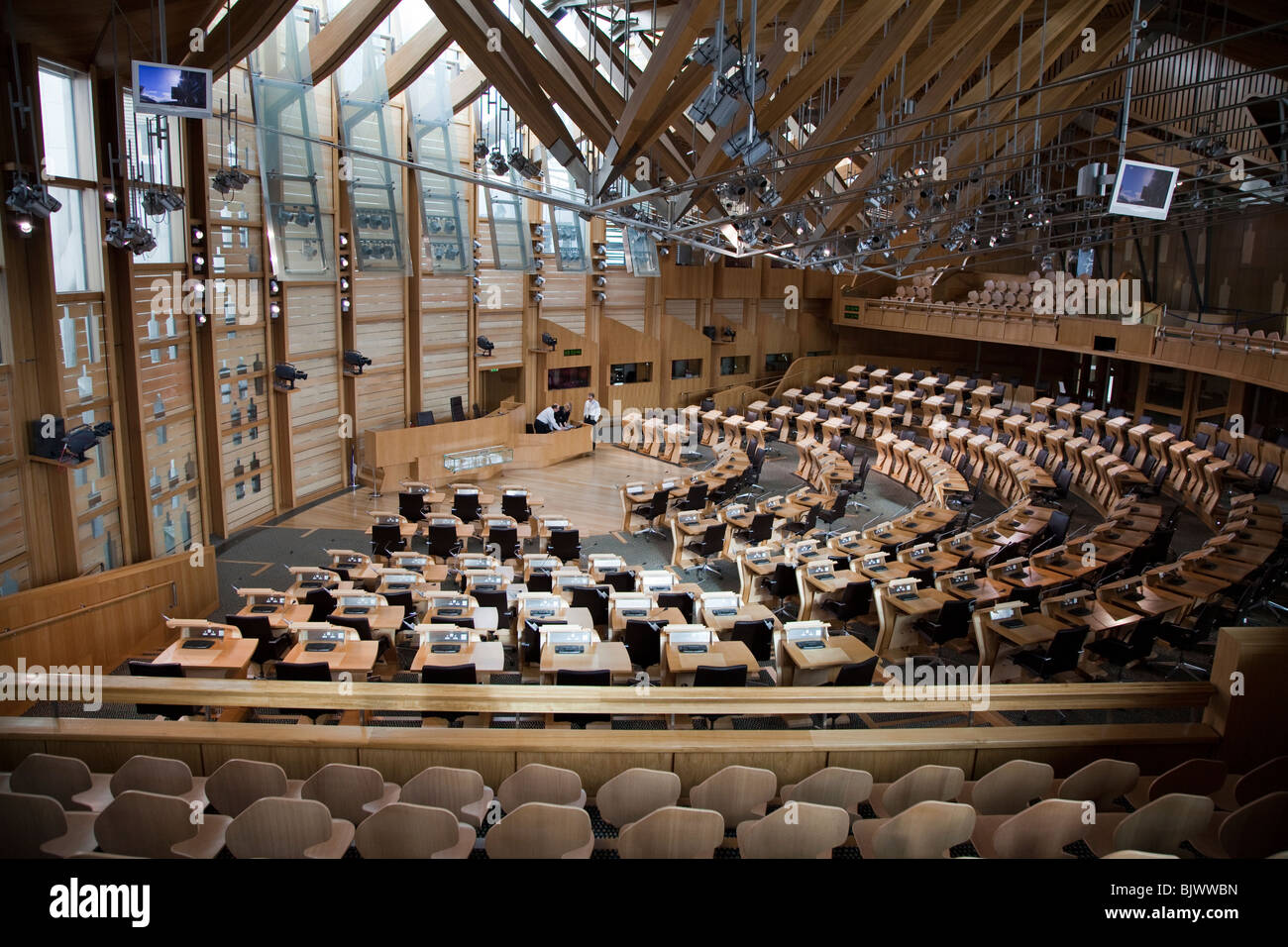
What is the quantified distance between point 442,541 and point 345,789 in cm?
865

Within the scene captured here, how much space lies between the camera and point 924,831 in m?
4.51

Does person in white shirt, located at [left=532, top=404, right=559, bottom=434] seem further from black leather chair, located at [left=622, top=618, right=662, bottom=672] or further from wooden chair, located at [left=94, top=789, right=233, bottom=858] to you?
wooden chair, located at [left=94, top=789, right=233, bottom=858]

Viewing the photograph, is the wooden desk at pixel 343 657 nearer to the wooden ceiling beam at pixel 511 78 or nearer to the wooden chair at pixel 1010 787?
the wooden chair at pixel 1010 787

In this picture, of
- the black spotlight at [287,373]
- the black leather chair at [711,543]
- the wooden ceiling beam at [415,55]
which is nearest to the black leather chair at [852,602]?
the black leather chair at [711,543]

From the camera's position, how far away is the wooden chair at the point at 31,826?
4312 mm

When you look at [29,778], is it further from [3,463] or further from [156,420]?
[156,420]

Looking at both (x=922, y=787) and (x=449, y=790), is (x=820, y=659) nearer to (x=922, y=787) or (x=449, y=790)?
(x=922, y=787)

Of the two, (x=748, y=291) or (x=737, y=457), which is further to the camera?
(x=748, y=291)

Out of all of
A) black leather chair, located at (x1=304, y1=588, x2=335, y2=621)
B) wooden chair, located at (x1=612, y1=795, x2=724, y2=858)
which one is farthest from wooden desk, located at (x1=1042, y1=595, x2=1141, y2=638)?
black leather chair, located at (x1=304, y1=588, x2=335, y2=621)

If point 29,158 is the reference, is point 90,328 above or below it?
below

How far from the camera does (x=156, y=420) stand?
12562 mm
